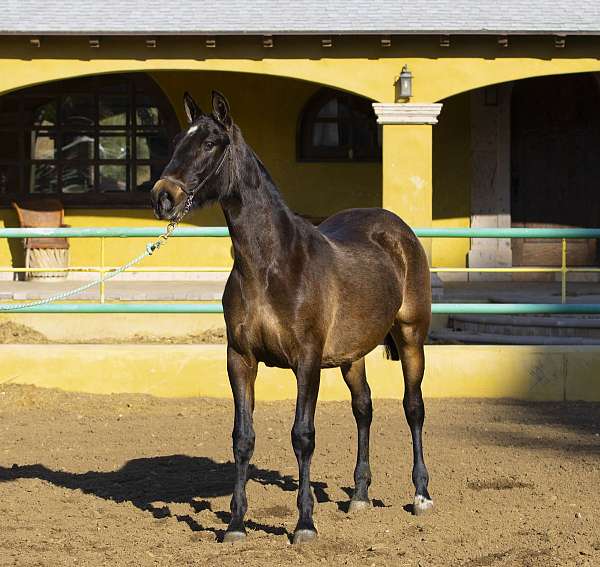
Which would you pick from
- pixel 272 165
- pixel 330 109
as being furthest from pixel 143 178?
pixel 330 109

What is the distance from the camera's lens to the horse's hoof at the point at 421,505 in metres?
6.27

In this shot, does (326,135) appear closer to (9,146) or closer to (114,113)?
(114,113)

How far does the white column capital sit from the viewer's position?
13594 mm

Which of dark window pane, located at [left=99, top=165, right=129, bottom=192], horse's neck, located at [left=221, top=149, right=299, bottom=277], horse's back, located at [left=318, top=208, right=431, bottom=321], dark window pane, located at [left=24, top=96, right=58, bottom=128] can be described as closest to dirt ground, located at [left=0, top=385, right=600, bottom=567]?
horse's back, located at [left=318, top=208, right=431, bottom=321]

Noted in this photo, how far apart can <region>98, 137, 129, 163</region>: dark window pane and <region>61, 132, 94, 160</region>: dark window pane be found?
0.16 metres

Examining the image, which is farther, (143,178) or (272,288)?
(143,178)

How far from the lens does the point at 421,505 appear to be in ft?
20.7

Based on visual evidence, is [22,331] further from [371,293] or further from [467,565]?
[467,565]

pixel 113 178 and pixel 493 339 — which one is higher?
pixel 113 178

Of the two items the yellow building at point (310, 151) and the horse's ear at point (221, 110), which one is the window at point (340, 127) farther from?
the horse's ear at point (221, 110)

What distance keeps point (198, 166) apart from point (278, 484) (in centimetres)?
233

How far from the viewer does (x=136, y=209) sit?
16.6m

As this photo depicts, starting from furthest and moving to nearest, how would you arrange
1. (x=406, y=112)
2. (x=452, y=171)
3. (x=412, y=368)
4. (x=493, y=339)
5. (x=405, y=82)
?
(x=452, y=171)
(x=406, y=112)
(x=405, y=82)
(x=493, y=339)
(x=412, y=368)

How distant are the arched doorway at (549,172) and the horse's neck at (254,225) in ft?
37.6
